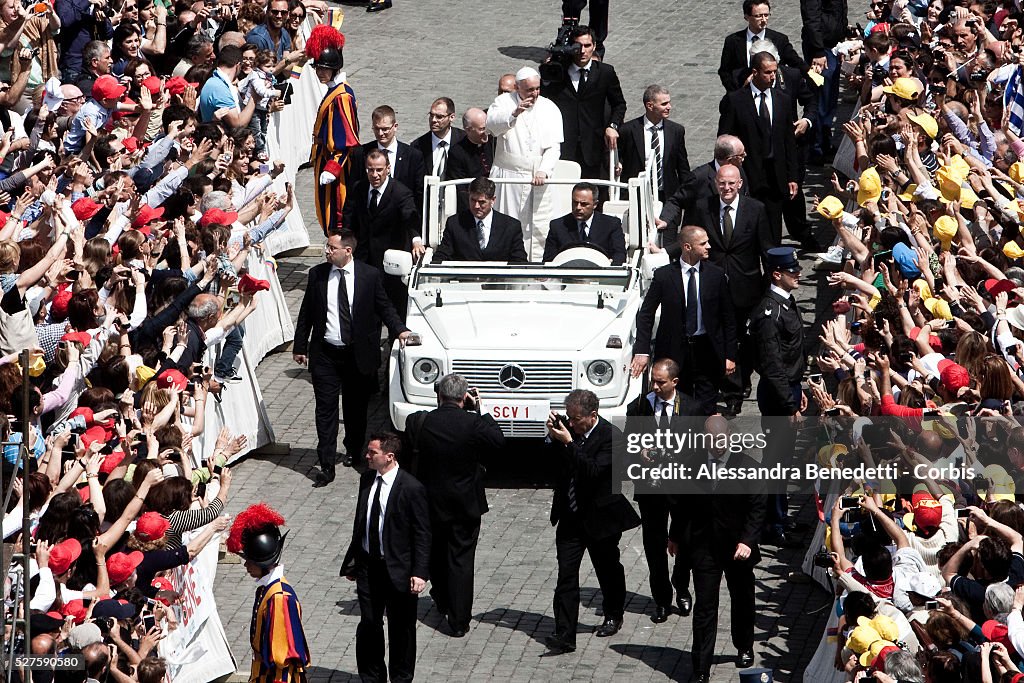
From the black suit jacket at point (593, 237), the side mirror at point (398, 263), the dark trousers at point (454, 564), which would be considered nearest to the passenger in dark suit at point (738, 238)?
the black suit jacket at point (593, 237)

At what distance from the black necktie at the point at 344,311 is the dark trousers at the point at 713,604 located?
13.5ft

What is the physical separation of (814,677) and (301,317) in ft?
17.9

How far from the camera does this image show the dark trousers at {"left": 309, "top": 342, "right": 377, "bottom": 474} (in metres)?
15.3

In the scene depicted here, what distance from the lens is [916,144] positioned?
55.0 ft

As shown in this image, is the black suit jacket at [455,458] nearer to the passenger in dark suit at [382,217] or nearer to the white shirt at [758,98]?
the passenger in dark suit at [382,217]

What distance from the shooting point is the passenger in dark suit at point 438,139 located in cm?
1812

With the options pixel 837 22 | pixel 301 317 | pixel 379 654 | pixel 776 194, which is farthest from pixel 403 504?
pixel 837 22

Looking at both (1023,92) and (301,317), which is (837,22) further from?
(301,317)

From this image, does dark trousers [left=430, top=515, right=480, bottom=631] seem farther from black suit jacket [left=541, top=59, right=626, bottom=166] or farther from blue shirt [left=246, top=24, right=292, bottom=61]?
blue shirt [left=246, top=24, right=292, bottom=61]

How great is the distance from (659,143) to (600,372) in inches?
173

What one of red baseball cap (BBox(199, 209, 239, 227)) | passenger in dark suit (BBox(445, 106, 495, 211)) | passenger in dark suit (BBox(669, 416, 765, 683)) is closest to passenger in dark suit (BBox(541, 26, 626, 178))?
passenger in dark suit (BBox(445, 106, 495, 211))

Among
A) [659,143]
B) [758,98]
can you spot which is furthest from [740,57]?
[659,143]

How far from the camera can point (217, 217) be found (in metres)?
15.7

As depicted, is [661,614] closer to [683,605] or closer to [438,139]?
[683,605]
